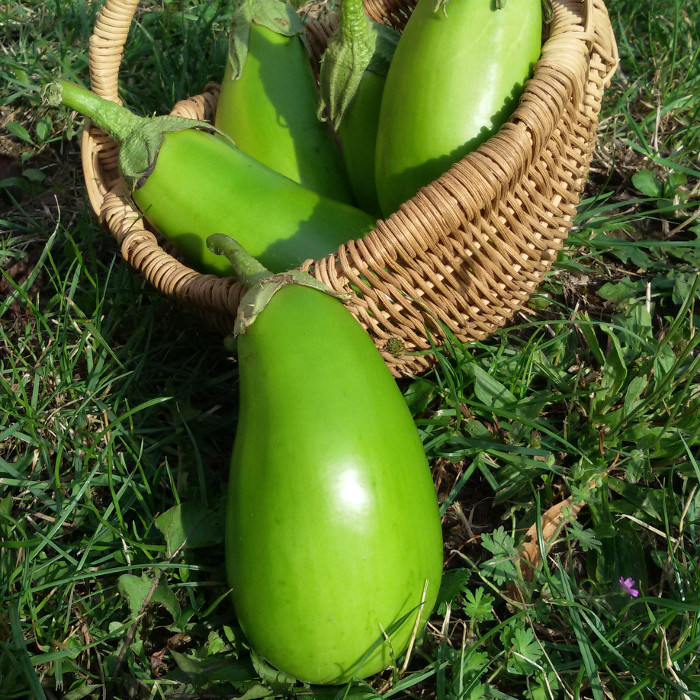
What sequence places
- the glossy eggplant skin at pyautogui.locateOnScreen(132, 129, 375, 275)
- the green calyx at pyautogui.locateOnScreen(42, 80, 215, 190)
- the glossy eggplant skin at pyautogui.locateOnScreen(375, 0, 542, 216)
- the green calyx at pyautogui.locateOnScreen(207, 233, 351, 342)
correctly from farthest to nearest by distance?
1. the green calyx at pyautogui.locateOnScreen(42, 80, 215, 190)
2. the glossy eggplant skin at pyautogui.locateOnScreen(132, 129, 375, 275)
3. the glossy eggplant skin at pyautogui.locateOnScreen(375, 0, 542, 216)
4. the green calyx at pyautogui.locateOnScreen(207, 233, 351, 342)

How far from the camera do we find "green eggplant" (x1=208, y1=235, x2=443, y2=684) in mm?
→ 1291

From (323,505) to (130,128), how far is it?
119cm

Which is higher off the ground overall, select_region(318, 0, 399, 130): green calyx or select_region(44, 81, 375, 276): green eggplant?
select_region(318, 0, 399, 130): green calyx

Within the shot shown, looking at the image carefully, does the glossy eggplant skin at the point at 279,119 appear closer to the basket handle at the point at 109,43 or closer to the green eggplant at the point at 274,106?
the green eggplant at the point at 274,106

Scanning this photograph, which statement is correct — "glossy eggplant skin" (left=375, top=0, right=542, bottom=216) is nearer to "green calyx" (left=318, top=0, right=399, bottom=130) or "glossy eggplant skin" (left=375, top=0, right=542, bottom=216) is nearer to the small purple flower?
"green calyx" (left=318, top=0, right=399, bottom=130)

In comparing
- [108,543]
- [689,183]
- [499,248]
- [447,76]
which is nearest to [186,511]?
[108,543]

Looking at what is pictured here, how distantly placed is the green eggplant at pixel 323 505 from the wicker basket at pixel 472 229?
18 cm

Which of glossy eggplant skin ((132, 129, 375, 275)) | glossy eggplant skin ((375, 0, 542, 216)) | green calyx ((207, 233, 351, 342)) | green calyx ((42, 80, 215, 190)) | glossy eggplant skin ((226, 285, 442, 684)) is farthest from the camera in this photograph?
green calyx ((42, 80, 215, 190))

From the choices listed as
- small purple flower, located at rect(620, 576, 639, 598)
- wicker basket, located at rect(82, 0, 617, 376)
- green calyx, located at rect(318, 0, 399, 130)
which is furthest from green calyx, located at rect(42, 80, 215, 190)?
small purple flower, located at rect(620, 576, 639, 598)

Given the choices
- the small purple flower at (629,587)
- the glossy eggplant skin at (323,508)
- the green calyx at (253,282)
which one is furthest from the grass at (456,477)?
the green calyx at (253,282)

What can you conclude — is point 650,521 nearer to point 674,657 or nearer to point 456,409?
point 674,657

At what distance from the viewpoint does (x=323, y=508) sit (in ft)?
4.23

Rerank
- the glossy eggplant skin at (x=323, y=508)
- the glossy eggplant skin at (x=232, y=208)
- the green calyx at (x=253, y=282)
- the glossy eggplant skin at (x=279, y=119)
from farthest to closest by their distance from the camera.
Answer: the glossy eggplant skin at (x=279, y=119) < the glossy eggplant skin at (x=232, y=208) < the green calyx at (x=253, y=282) < the glossy eggplant skin at (x=323, y=508)

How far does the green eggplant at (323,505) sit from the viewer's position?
1291mm
